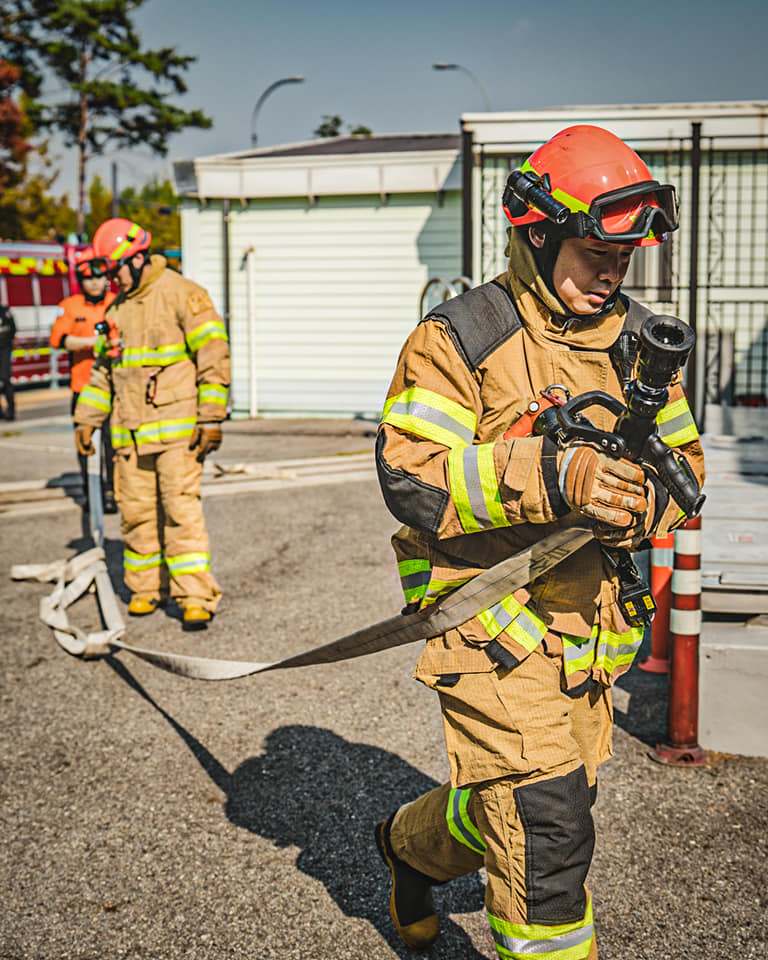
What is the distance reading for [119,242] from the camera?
5891 millimetres

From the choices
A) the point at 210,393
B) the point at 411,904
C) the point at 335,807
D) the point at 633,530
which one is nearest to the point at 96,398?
the point at 210,393

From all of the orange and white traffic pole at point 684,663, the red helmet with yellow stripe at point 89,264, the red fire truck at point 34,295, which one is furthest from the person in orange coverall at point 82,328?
the red fire truck at point 34,295

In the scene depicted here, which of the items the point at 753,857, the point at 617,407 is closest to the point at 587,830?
the point at 617,407

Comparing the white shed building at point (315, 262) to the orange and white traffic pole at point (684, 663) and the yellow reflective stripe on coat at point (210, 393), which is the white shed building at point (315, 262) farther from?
the orange and white traffic pole at point (684, 663)

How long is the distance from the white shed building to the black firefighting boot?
45.6ft

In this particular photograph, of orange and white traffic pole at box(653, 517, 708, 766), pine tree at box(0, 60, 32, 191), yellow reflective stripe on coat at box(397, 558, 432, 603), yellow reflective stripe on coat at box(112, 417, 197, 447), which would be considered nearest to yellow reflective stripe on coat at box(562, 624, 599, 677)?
yellow reflective stripe on coat at box(397, 558, 432, 603)

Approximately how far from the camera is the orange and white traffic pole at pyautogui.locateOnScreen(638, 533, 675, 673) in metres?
4.70

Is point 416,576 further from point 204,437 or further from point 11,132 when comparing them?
point 11,132

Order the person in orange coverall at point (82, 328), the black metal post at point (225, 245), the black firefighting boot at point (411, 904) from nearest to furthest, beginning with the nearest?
1. the black firefighting boot at point (411, 904)
2. the person in orange coverall at point (82, 328)
3. the black metal post at point (225, 245)

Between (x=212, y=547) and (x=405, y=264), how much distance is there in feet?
31.3

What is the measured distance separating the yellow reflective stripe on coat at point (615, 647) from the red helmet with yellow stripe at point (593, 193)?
87cm

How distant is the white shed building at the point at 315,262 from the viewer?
16.3 m

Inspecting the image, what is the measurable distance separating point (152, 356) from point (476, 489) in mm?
4149

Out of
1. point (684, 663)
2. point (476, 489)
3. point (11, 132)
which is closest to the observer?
point (476, 489)
